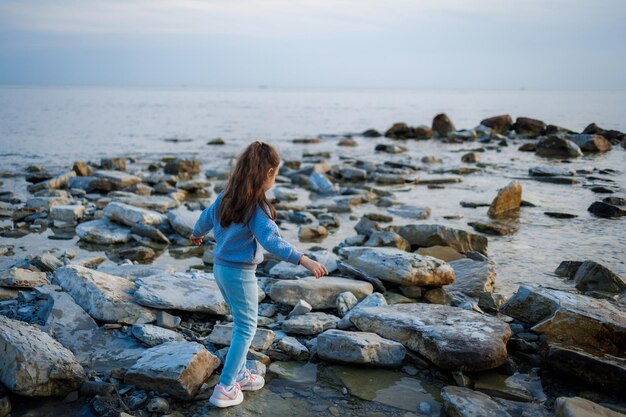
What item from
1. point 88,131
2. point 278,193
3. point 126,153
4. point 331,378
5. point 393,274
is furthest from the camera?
point 88,131

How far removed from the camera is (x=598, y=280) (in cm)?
640

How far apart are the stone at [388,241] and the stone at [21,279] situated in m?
4.51

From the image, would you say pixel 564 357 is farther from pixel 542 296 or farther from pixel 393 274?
pixel 393 274

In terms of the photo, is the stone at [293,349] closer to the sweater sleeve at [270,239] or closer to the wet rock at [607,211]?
the sweater sleeve at [270,239]

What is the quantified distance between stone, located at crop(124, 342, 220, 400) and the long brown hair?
1.06m

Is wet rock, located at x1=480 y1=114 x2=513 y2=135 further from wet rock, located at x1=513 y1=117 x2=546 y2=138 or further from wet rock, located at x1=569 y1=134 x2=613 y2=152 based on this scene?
wet rock, located at x1=569 y1=134 x2=613 y2=152

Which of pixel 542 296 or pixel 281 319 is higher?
pixel 542 296

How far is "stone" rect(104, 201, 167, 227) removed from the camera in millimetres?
8828

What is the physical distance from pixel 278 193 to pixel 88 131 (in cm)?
1979

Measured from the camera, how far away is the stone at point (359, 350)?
4.12 m

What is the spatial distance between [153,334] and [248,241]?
1.46 meters

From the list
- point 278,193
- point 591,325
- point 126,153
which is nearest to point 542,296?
point 591,325

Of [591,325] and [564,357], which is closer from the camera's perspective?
[564,357]

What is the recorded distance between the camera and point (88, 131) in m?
28.2
